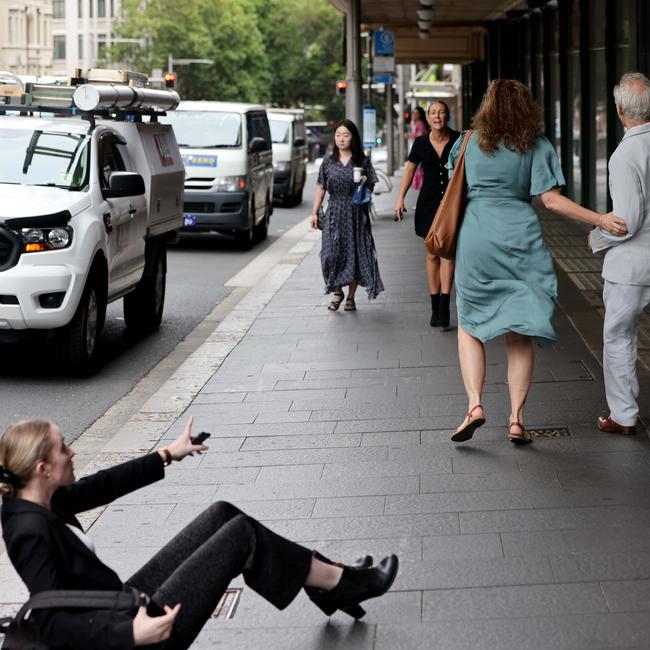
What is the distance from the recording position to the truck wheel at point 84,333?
9.85 meters

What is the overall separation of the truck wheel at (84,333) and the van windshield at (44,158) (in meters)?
0.84

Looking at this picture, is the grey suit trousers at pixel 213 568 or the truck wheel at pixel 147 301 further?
the truck wheel at pixel 147 301

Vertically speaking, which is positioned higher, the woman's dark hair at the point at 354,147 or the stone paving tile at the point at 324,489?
the woman's dark hair at the point at 354,147

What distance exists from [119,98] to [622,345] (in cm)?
564

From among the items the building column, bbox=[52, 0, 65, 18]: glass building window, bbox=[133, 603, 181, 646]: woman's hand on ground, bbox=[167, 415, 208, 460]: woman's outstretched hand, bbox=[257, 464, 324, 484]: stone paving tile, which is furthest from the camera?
bbox=[52, 0, 65, 18]: glass building window

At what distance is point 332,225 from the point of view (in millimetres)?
12641

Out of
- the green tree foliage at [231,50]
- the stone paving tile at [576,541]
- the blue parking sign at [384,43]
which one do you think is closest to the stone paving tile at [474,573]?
the stone paving tile at [576,541]

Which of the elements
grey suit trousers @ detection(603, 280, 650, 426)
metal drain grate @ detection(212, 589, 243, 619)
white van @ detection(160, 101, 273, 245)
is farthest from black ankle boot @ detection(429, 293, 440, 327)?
white van @ detection(160, 101, 273, 245)

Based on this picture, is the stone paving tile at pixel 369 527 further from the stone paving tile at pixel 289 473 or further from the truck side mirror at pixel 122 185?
the truck side mirror at pixel 122 185

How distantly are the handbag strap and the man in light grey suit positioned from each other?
13.0ft

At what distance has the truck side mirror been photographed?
1035 centimetres

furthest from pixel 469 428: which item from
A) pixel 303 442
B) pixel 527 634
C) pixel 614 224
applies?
pixel 527 634

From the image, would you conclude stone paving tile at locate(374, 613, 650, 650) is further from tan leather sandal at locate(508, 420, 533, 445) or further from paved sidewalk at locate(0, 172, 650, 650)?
tan leather sandal at locate(508, 420, 533, 445)

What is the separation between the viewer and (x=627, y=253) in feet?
22.6
